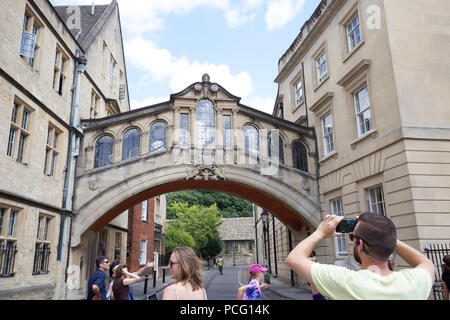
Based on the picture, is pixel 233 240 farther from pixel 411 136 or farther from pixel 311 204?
pixel 411 136

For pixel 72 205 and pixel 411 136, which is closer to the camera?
pixel 411 136

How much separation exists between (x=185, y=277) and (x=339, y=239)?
13031mm

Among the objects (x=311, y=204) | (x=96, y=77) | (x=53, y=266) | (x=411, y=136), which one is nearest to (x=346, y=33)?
(x=411, y=136)

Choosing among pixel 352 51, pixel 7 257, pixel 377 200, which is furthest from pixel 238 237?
pixel 7 257

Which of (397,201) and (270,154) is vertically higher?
(270,154)

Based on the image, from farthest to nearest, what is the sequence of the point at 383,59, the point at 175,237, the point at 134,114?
the point at 175,237 → the point at 134,114 → the point at 383,59

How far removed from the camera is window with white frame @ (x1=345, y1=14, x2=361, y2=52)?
45.0ft

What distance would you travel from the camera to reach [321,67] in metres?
16.8

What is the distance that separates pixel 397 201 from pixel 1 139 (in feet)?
37.6

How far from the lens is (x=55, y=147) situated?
13383 millimetres

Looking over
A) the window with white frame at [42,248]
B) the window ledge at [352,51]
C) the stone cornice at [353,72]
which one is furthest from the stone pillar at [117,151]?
the window ledge at [352,51]

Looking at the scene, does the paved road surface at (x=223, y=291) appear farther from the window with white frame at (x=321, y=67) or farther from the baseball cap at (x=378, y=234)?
the baseball cap at (x=378, y=234)

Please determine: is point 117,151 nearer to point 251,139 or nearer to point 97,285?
point 251,139

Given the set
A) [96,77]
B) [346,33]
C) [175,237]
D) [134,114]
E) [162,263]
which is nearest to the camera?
[346,33]
